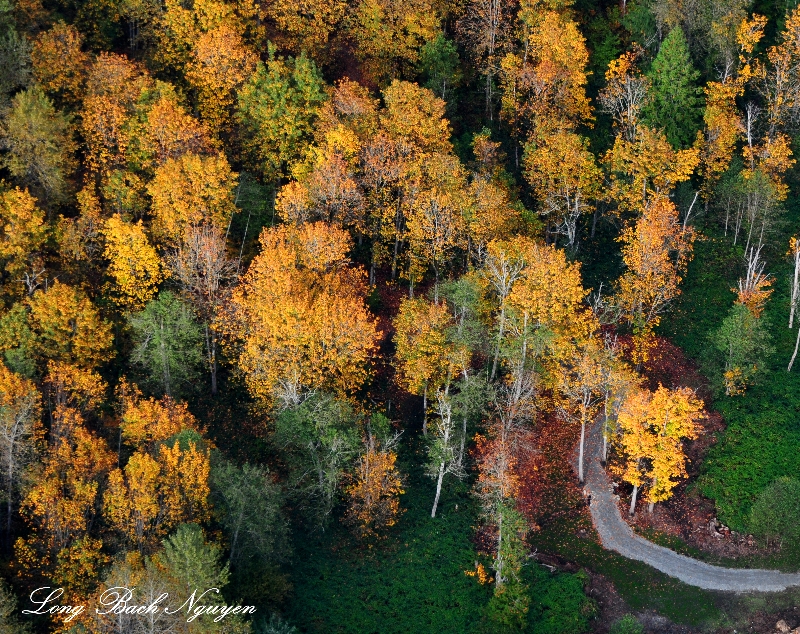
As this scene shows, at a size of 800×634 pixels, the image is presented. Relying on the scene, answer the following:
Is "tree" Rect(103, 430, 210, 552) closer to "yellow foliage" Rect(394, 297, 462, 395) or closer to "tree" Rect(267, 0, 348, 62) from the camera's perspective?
"yellow foliage" Rect(394, 297, 462, 395)

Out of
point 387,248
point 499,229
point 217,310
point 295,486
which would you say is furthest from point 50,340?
point 499,229

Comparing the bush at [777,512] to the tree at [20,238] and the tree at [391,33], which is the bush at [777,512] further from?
the tree at [20,238]

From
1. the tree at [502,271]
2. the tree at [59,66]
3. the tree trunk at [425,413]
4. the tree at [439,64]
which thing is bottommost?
the tree trunk at [425,413]

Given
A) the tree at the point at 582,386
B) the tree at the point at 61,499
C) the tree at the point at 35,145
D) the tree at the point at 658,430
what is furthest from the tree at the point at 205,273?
the tree at the point at 658,430

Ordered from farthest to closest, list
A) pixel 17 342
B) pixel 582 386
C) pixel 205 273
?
pixel 205 273
pixel 582 386
pixel 17 342

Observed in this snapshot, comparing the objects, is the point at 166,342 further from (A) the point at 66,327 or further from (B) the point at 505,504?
(B) the point at 505,504

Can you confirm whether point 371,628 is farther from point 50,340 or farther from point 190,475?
point 50,340

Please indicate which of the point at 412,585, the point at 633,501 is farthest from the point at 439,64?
the point at 412,585
